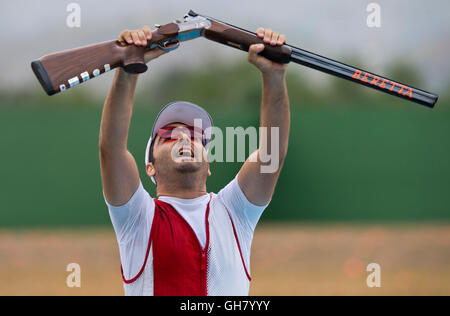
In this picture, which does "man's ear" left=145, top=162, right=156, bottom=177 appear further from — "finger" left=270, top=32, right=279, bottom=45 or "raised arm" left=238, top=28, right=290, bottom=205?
"finger" left=270, top=32, right=279, bottom=45

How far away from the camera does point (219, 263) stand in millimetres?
3389

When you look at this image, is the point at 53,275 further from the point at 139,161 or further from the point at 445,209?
the point at 445,209

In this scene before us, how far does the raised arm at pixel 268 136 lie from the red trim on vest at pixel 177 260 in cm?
38

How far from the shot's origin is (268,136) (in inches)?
138

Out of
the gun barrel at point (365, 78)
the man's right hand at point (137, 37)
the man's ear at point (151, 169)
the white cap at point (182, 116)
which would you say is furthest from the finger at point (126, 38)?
the gun barrel at point (365, 78)

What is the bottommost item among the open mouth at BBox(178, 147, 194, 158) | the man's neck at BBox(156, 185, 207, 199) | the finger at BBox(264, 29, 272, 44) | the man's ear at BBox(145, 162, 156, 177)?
the man's neck at BBox(156, 185, 207, 199)

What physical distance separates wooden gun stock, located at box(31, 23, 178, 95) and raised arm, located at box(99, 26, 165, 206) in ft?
A: 0.19

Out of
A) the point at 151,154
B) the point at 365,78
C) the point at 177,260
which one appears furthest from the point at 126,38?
the point at 365,78

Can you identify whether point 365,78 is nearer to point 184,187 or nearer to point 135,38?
point 184,187

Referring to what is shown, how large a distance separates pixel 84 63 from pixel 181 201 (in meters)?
0.95

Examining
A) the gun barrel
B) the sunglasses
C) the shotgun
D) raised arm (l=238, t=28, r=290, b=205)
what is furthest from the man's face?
the gun barrel

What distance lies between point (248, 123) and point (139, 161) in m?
3.12

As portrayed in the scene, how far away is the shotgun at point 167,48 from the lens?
3176 mm

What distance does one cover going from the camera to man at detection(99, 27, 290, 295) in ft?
10.8
